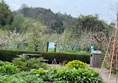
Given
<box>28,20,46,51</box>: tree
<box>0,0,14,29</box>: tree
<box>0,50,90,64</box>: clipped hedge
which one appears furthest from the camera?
<box>0,0,14,29</box>: tree

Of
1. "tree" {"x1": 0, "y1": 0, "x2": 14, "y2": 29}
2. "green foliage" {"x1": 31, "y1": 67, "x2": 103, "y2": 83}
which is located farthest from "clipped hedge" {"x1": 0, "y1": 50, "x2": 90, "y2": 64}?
"tree" {"x1": 0, "y1": 0, "x2": 14, "y2": 29}

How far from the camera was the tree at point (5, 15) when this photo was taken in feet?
98.3

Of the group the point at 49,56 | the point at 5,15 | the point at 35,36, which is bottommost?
the point at 49,56

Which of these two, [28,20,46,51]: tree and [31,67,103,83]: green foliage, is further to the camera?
[28,20,46,51]: tree

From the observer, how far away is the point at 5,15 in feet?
104

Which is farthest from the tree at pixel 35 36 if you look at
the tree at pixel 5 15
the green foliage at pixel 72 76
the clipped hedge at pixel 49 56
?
the tree at pixel 5 15

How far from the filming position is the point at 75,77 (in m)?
3.71

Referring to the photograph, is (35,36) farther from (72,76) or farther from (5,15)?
(5,15)

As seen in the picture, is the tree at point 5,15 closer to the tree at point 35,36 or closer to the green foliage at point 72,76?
the tree at point 35,36

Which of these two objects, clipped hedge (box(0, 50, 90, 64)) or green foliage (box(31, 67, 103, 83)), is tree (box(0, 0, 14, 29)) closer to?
clipped hedge (box(0, 50, 90, 64))

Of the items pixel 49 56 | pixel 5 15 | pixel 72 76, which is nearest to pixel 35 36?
pixel 49 56

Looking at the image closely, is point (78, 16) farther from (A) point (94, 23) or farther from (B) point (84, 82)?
(B) point (84, 82)

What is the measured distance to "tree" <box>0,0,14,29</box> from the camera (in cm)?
2997

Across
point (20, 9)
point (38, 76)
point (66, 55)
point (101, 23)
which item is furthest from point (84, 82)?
point (20, 9)
